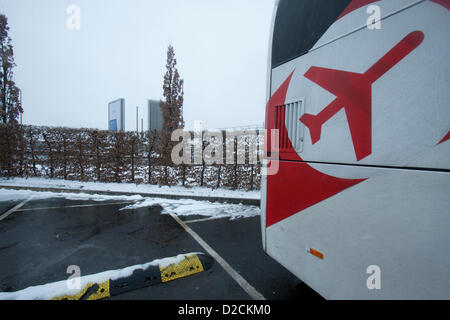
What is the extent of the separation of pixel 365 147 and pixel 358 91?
1.51 ft

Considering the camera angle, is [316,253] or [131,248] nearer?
[316,253]

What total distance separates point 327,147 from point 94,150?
9.67 metres

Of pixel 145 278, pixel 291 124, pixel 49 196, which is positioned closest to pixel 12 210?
pixel 49 196

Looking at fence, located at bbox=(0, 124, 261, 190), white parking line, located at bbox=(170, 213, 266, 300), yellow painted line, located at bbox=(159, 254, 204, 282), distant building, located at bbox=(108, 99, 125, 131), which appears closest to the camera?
white parking line, located at bbox=(170, 213, 266, 300)

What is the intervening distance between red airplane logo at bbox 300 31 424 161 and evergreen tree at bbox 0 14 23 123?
16.6 m

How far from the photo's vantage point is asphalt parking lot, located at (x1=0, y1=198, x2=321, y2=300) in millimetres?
2643

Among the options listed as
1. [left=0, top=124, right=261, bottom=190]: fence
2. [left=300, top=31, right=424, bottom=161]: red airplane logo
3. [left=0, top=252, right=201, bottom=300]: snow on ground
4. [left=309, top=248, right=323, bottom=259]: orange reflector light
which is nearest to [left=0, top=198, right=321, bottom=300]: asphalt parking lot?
[left=0, top=252, right=201, bottom=300]: snow on ground

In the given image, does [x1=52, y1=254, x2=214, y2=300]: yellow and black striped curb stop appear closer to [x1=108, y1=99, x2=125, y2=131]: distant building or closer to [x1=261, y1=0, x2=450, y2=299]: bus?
[x1=261, y1=0, x2=450, y2=299]: bus

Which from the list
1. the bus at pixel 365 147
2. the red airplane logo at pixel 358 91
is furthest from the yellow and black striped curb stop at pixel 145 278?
the red airplane logo at pixel 358 91

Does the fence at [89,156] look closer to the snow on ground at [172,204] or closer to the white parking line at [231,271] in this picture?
the snow on ground at [172,204]

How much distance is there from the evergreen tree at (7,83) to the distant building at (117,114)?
5.10 m

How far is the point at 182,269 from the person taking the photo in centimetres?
303

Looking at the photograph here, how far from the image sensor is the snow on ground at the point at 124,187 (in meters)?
7.54

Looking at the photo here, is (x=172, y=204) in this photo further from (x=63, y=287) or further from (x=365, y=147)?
(x=365, y=147)
